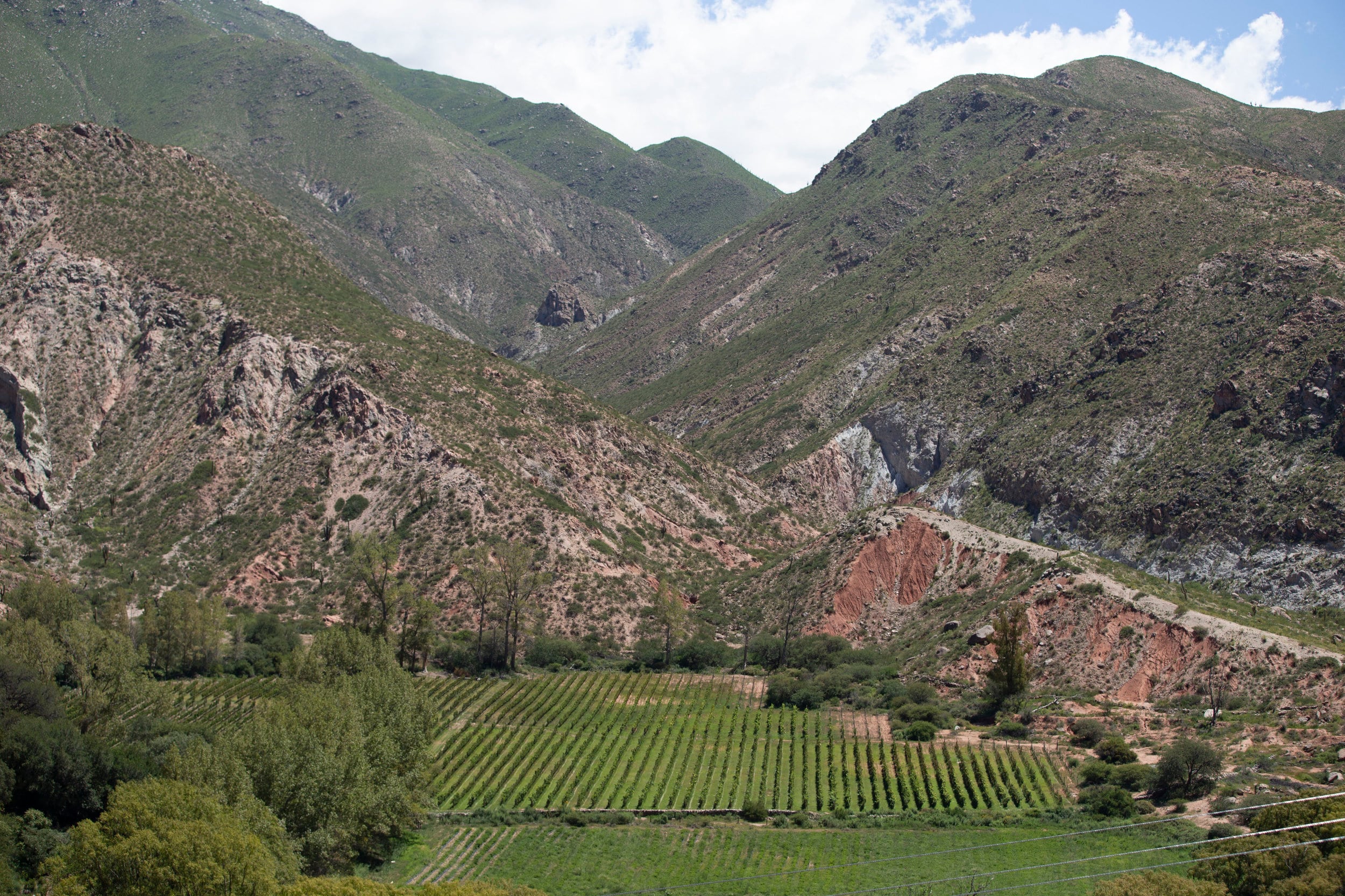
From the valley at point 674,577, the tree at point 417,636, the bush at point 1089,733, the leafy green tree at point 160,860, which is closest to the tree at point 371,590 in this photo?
the valley at point 674,577

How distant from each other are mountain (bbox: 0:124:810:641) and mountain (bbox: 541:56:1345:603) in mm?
29455

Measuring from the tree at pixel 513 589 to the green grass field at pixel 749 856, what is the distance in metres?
28.2

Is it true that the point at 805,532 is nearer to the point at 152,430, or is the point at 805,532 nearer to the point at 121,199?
the point at 152,430

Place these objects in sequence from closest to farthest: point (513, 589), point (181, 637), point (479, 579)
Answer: point (181, 637) → point (513, 589) → point (479, 579)

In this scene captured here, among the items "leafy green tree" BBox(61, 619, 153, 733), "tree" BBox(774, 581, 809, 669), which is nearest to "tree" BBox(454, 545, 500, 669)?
"tree" BBox(774, 581, 809, 669)

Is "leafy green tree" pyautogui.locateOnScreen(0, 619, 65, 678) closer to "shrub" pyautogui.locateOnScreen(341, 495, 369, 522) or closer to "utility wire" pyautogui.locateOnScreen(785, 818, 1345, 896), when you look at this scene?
"shrub" pyautogui.locateOnScreen(341, 495, 369, 522)

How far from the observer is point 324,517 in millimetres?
96562

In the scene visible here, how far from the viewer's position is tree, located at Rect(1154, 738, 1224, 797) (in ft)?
177

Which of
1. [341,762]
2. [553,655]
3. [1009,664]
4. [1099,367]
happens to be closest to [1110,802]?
[1009,664]

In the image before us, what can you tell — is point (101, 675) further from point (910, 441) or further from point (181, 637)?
point (910, 441)

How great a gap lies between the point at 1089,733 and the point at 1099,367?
7172 cm

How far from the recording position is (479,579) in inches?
3393

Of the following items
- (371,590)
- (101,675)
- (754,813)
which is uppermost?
(371,590)

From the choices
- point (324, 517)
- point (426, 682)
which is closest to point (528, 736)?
point (426, 682)
